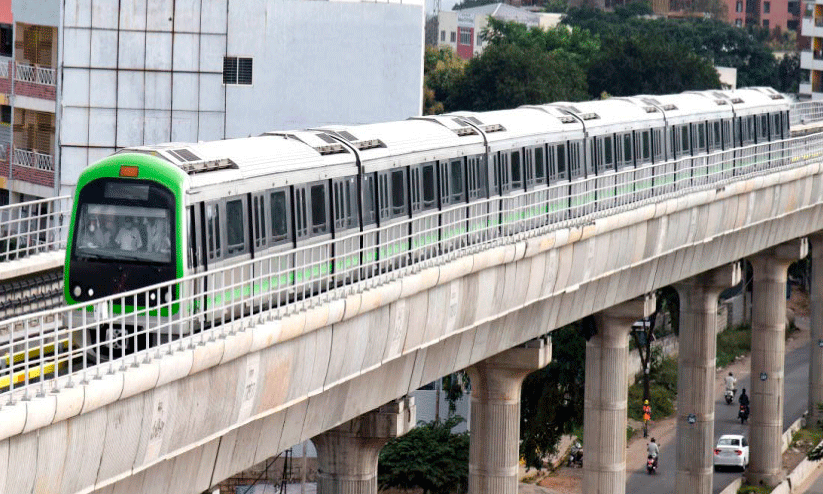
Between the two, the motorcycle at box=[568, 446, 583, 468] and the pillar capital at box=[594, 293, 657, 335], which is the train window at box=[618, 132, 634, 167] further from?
the motorcycle at box=[568, 446, 583, 468]

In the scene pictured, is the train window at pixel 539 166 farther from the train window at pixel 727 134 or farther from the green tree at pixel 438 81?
the green tree at pixel 438 81

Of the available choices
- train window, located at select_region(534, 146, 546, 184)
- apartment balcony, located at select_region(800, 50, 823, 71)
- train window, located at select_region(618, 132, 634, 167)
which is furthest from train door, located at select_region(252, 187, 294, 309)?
apartment balcony, located at select_region(800, 50, 823, 71)

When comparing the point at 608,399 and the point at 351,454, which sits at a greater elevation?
the point at 351,454

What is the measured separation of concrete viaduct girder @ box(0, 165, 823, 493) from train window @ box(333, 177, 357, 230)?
Result: 86.5 inches

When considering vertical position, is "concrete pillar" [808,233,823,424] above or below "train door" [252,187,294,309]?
below

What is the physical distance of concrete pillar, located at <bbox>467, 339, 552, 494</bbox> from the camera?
4134 centimetres

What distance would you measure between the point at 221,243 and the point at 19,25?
1452 inches

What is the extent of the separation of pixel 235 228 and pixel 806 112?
6411 centimetres

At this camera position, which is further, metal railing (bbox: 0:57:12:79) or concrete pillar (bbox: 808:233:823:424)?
concrete pillar (bbox: 808:233:823:424)

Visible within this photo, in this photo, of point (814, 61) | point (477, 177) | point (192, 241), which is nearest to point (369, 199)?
point (477, 177)

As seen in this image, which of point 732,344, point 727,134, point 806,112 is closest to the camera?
point 727,134

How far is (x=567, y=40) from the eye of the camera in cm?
14488

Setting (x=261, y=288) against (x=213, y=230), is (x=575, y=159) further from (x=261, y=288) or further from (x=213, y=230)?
(x=261, y=288)

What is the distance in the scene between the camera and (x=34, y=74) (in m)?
61.9
